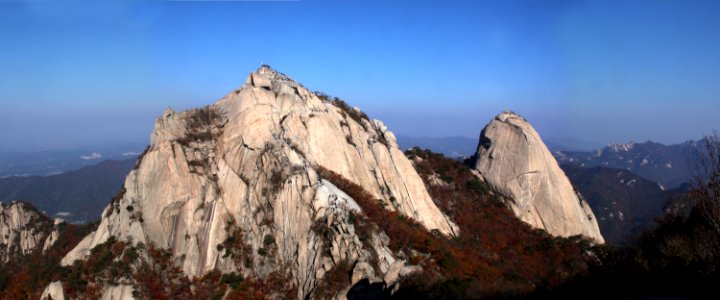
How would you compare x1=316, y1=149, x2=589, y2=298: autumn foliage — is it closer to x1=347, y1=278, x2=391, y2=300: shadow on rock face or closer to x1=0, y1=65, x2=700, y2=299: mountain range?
x1=0, y1=65, x2=700, y2=299: mountain range

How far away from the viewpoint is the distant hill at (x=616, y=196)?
12973 cm

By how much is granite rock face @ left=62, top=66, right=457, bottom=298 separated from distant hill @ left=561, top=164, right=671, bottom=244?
3751 inches

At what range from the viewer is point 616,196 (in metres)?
160

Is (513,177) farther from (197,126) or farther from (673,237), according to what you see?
(197,126)

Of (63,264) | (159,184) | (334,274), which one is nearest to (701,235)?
(334,274)

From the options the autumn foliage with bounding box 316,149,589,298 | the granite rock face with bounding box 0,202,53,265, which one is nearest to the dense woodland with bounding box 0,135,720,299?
the autumn foliage with bounding box 316,149,589,298

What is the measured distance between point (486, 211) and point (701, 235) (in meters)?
26.6

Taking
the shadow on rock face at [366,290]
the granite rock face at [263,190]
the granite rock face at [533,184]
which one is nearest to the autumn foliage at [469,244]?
the granite rock face at [263,190]

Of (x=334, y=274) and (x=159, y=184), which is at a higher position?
(x=159, y=184)

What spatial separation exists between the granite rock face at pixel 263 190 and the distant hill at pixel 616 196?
9527 cm

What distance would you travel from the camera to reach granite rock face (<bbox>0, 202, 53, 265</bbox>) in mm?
62188

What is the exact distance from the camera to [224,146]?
129 feet

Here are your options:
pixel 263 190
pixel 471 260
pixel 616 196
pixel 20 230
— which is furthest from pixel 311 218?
pixel 616 196

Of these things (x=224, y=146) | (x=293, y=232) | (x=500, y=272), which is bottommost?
(x=500, y=272)
